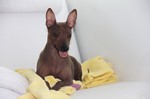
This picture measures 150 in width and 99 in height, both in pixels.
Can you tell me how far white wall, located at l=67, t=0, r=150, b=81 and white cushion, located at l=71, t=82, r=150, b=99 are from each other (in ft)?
0.45

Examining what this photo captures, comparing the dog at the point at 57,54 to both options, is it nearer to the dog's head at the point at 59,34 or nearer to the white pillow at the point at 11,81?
the dog's head at the point at 59,34

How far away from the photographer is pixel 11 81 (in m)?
0.91

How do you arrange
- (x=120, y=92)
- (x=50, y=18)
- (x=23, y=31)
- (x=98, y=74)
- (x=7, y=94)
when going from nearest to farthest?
(x=7, y=94) → (x=120, y=92) → (x=50, y=18) → (x=98, y=74) → (x=23, y=31)

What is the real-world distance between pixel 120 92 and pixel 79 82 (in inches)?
9.4

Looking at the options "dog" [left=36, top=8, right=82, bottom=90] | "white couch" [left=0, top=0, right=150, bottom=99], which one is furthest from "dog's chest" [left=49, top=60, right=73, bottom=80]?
"white couch" [left=0, top=0, right=150, bottom=99]

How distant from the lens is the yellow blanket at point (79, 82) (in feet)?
2.97

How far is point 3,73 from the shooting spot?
907mm

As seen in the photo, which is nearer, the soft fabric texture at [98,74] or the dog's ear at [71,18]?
the dog's ear at [71,18]

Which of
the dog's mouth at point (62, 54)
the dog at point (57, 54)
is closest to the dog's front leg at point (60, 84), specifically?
the dog at point (57, 54)

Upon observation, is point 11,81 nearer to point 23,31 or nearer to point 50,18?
point 50,18

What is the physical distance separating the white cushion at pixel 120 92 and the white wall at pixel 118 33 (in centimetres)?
14

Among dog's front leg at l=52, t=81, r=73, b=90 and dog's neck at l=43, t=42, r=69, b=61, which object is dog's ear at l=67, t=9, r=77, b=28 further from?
dog's front leg at l=52, t=81, r=73, b=90

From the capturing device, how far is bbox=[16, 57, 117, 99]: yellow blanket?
91 centimetres

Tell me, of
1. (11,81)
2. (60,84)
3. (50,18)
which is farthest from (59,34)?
(11,81)
